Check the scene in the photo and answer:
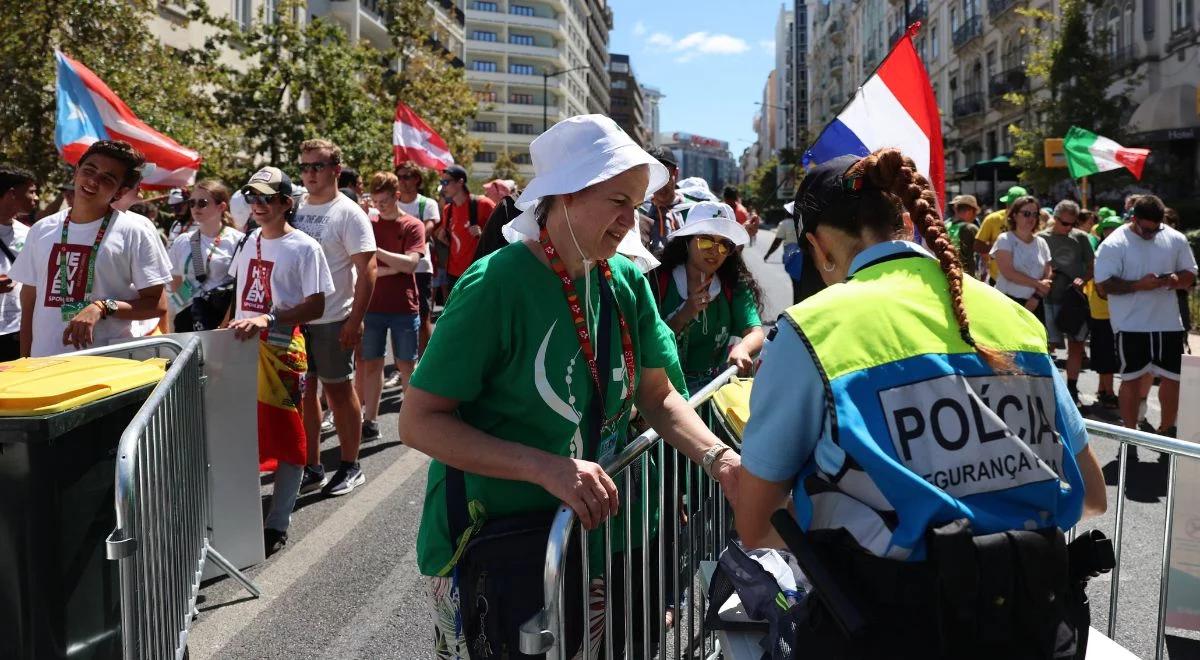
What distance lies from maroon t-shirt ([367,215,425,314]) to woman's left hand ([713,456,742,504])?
526cm

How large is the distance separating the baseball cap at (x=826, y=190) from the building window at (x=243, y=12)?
30.4 metres

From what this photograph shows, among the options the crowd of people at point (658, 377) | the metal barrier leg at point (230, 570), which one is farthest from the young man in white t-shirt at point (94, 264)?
the crowd of people at point (658, 377)

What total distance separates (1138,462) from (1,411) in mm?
6931

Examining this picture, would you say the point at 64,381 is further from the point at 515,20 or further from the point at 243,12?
the point at 515,20

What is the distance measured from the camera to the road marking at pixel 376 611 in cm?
401

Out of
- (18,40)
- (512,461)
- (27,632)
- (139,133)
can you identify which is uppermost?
(18,40)

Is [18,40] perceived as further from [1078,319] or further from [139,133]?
[1078,319]

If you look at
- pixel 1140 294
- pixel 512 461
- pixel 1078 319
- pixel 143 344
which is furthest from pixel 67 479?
pixel 1078 319

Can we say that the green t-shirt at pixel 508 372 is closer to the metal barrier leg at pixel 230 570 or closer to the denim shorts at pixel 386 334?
the metal barrier leg at pixel 230 570

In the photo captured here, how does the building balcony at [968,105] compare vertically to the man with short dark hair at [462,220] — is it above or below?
above

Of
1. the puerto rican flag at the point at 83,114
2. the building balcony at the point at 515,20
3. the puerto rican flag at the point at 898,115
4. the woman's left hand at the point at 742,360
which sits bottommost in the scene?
the woman's left hand at the point at 742,360

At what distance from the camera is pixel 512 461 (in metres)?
2.19

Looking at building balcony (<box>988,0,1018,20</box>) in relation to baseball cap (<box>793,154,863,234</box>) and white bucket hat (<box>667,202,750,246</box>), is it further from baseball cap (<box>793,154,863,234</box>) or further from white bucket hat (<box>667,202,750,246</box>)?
baseball cap (<box>793,154,863,234</box>)

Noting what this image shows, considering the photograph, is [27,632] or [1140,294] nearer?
[27,632]
